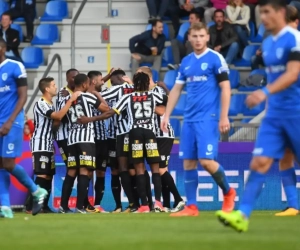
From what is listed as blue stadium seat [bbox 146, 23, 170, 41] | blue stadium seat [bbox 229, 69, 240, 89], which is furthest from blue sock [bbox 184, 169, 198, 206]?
blue stadium seat [bbox 146, 23, 170, 41]

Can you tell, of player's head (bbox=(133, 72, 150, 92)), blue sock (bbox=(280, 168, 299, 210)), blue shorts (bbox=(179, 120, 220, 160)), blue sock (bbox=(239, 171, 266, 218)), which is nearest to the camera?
blue sock (bbox=(239, 171, 266, 218))

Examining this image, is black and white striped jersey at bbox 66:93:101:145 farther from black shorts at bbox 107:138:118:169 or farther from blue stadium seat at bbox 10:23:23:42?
blue stadium seat at bbox 10:23:23:42

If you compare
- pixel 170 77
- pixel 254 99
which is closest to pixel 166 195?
pixel 170 77

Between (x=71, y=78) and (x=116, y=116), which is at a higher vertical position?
(x=71, y=78)

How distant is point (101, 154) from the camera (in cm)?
1684

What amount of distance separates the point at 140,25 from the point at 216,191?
6.85m

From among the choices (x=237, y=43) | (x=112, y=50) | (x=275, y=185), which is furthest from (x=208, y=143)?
(x=112, y=50)

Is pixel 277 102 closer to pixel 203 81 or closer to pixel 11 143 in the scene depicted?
pixel 203 81

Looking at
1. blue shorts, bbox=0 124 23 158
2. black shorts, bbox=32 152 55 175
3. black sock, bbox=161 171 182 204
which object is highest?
blue shorts, bbox=0 124 23 158

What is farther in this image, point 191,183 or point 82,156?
point 82,156

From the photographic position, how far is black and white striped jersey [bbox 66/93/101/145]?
1603 centimetres

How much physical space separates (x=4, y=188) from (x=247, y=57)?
9778mm

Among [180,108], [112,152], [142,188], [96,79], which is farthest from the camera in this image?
[180,108]

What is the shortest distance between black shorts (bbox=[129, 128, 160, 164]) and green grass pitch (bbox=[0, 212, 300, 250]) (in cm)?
470
